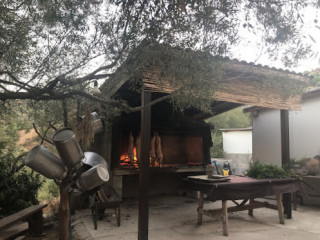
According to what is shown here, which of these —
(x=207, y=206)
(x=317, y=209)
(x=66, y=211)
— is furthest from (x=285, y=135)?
(x=66, y=211)

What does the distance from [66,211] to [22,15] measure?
2978 millimetres

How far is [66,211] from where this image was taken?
317cm

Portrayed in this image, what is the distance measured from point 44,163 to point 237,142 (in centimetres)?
1502

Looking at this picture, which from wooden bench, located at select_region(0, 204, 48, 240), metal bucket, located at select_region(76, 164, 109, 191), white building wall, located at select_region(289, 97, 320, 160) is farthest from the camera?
white building wall, located at select_region(289, 97, 320, 160)

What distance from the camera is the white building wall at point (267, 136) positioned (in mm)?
9078

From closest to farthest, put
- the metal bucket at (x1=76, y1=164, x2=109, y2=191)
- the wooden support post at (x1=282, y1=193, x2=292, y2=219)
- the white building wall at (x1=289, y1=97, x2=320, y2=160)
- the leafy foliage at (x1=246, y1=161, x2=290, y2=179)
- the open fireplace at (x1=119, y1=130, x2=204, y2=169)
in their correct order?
the metal bucket at (x1=76, y1=164, x2=109, y2=191)
the leafy foliage at (x1=246, y1=161, x2=290, y2=179)
the wooden support post at (x1=282, y1=193, x2=292, y2=219)
the open fireplace at (x1=119, y1=130, x2=204, y2=169)
the white building wall at (x1=289, y1=97, x2=320, y2=160)

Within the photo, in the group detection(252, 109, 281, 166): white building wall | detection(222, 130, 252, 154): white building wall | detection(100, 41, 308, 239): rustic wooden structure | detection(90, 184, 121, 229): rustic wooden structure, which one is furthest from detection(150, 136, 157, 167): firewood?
detection(222, 130, 252, 154): white building wall

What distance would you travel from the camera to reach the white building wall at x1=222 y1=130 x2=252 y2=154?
1595cm

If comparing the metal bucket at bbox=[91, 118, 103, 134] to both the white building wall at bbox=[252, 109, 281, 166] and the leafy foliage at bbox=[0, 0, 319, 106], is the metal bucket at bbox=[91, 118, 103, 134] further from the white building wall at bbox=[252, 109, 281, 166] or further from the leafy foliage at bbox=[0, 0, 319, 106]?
Answer: the white building wall at bbox=[252, 109, 281, 166]

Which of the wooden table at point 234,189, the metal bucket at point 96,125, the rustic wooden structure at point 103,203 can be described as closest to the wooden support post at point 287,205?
the wooden table at point 234,189

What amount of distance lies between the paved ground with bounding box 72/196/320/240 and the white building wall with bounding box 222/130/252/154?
30.4ft

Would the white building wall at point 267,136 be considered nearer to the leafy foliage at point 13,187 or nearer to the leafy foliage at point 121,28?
the leafy foliage at point 121,28

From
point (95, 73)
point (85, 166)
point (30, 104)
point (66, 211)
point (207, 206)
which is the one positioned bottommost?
point (207, 206)

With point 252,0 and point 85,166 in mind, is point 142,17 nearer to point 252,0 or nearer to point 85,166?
point 252,0
